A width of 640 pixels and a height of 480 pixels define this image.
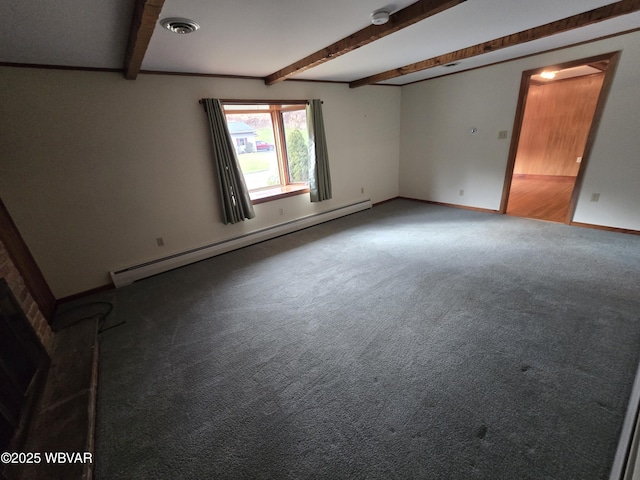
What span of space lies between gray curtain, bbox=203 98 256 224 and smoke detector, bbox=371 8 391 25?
2074 mm

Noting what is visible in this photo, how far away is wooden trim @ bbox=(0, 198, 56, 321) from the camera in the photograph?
7.11 ft

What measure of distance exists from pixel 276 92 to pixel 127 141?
201 cm

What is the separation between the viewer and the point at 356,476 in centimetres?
115

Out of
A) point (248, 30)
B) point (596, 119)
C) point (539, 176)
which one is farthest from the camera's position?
point (539, 176)

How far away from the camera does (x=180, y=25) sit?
6.00 feet

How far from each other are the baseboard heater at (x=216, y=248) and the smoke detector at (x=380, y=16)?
281 cm

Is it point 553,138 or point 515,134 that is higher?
point 515,134

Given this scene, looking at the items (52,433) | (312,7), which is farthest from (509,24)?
(52,433)

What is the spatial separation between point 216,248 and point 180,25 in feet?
7.99

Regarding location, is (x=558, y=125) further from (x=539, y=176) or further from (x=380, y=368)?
(x=380, y=368)

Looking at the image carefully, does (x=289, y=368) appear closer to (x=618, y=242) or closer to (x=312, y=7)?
(x=312, y=7)

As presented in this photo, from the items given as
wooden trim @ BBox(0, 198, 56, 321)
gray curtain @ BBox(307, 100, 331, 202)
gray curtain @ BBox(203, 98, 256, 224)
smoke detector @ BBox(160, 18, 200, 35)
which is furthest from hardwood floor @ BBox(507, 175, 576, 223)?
wooden trim @ BBox(0, 198, 56, 321)

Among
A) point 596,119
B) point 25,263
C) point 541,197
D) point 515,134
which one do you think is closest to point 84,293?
point 25,263

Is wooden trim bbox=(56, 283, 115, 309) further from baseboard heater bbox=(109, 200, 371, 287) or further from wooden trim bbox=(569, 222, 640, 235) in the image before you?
wooden trim bbox=(569, 222, 640, 235)
